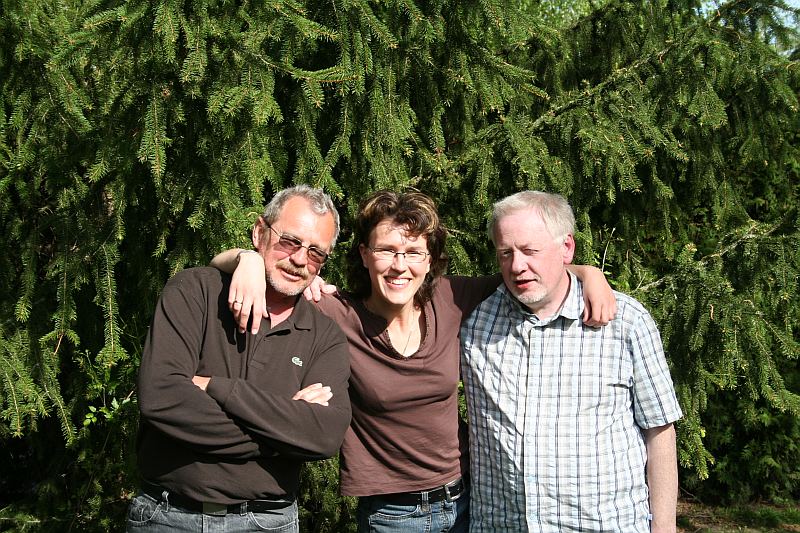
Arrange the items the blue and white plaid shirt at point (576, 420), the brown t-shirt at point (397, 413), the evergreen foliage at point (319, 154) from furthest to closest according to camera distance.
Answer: the evergreen foliage at point (319, 154)
the brown t-shirt at point (397, 413)
the blue and white plaid shirt at point (576, 420)

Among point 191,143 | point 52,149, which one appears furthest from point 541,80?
point 52,149

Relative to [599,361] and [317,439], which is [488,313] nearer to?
[599,361]

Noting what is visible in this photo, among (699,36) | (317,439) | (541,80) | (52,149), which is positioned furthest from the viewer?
(541,80)

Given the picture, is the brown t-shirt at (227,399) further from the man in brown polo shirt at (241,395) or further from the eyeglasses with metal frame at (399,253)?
the eyeglasses with metal frame at (399,253)

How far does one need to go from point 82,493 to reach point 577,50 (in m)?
3.67

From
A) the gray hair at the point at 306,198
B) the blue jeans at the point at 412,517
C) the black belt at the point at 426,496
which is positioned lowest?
the blue jeans at the point at 412,517

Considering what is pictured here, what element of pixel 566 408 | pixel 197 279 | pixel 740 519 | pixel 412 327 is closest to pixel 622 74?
pixel 412 327

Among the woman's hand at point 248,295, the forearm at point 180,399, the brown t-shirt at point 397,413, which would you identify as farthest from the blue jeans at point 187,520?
the woman's hand at point 248,295

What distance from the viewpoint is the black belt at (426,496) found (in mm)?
2469

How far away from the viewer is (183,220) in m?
3.14

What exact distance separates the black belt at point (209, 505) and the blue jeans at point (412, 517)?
0.43 metres

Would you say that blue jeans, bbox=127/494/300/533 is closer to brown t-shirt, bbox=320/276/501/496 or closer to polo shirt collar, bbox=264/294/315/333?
brown t-shirt, bbox=320/276/501/496

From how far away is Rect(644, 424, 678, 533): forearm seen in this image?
2.29 m

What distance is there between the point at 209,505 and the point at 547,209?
134 centimetres
